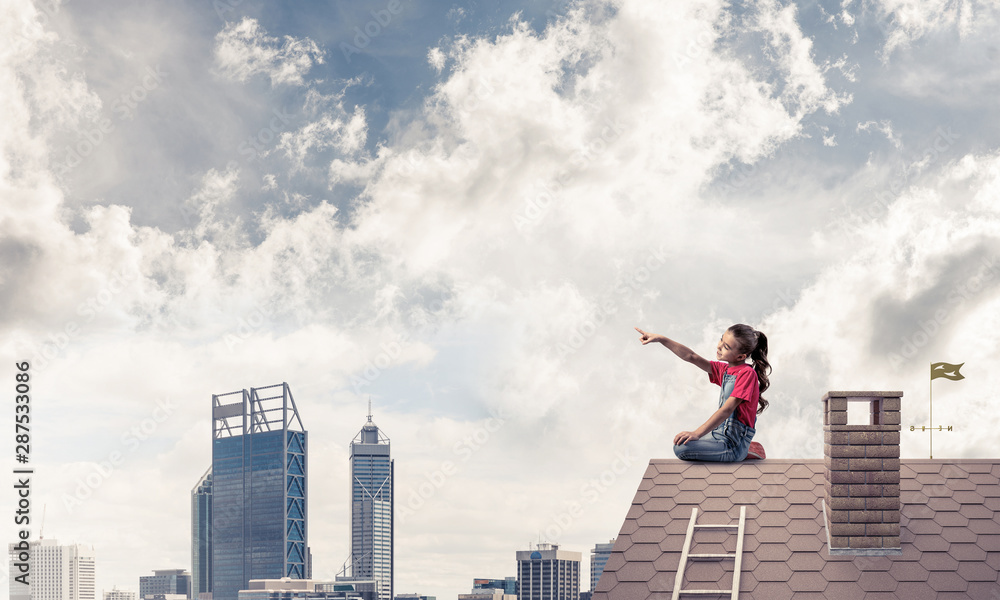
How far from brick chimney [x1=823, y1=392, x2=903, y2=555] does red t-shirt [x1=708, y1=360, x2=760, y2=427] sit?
6.18 ft

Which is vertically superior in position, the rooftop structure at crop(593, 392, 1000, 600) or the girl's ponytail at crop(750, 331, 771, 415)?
the girl's ponytail at crop(750, 331, 771, 415)

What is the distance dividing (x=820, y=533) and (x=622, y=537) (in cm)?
330

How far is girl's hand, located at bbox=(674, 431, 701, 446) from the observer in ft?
59.2

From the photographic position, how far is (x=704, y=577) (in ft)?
52.1

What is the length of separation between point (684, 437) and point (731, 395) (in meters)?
1.14

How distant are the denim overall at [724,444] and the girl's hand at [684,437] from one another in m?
0.04

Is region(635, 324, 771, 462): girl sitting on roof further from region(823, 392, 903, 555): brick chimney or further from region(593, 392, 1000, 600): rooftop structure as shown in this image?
Answer: region(823, 392, 903, 555): brick chimney

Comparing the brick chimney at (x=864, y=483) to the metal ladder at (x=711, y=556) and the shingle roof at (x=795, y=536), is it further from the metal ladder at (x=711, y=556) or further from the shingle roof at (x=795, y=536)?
the metal ladder at (x=711, y=556)

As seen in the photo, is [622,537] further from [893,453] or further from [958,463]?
[958,463]

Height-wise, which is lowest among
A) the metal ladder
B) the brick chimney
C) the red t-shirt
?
the metal ladder

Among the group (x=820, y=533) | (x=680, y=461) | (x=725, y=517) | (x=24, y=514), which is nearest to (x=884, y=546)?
(x=820, y=533)

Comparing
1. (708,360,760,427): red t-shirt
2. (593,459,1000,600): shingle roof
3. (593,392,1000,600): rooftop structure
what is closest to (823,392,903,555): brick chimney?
(593,392,1000,600): rooftop structure

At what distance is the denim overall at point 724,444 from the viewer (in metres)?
18.1

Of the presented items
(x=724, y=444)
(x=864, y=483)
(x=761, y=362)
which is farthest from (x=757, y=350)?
(x=864, y=483)
